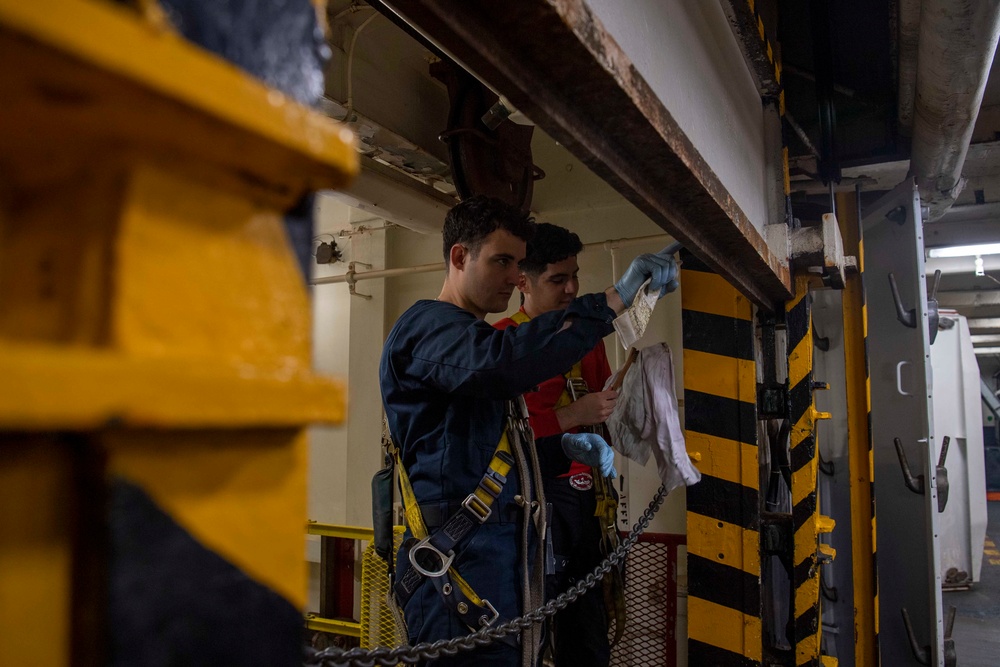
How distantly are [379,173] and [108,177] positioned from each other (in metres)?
2.93

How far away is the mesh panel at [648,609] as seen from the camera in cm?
315

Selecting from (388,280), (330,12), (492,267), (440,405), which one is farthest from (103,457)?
(388,280)

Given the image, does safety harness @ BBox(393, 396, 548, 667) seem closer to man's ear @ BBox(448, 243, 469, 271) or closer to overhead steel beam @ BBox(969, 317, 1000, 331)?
man's ear @ BBox(448, 243, 469, 271)

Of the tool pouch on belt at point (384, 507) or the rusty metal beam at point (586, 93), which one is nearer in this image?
the rusty metal beam at point (586, 93)

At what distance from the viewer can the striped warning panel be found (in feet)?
8.25

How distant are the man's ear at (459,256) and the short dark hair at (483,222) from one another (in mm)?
16

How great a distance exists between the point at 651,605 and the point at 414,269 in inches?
95.4

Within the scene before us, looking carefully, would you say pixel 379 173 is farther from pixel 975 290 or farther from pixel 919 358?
pixel 975 290

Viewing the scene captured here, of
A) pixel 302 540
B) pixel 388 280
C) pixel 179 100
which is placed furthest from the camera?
pixel 388 280

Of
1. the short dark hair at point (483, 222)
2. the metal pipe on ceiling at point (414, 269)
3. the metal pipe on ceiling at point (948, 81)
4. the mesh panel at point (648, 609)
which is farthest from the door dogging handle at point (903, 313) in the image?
the short dark hair at point (483, 222)

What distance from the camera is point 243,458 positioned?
41 centimetres

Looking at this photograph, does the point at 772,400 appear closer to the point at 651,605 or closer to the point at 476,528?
the point at 651,605

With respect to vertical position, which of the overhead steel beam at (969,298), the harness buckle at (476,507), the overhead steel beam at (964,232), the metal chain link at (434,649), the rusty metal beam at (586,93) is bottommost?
the metal chain link at (434,649)

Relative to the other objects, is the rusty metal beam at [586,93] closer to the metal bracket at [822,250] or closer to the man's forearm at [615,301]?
the man's forearm at [615,301]
